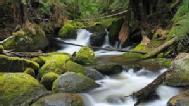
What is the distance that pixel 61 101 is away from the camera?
7.78 m

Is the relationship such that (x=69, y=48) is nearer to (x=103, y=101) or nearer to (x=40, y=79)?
(x=40, y=79)

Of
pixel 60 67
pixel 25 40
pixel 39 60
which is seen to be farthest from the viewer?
pixel 25 40

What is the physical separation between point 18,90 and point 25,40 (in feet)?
21.2

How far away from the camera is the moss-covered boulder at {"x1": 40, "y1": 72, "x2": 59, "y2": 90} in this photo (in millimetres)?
9226

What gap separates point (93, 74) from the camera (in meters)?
10.1

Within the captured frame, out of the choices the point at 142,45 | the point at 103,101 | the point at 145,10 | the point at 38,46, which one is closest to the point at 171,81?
the point at 103,101

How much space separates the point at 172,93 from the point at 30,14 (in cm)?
877

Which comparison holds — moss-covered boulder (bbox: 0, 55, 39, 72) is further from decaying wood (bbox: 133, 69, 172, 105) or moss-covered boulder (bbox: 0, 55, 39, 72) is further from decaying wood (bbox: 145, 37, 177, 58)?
decaying wood (bbox: 145, 37, 177, 58)

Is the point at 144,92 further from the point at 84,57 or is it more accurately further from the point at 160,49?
the point at 84,57

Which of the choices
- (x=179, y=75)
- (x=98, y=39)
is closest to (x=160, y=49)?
(x=179, y=75)

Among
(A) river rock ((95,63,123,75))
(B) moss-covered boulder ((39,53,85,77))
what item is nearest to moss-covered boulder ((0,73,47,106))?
(B) moss-covered boulder ((39,53,85,77))

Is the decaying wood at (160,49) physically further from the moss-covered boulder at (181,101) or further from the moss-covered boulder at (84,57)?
the moss-covered boulder at (181,101)

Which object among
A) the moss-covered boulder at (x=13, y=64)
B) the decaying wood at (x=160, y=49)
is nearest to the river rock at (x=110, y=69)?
the decaying wood at (x=160, y=49)

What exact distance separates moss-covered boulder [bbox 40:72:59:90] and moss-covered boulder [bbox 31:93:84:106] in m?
1.16
